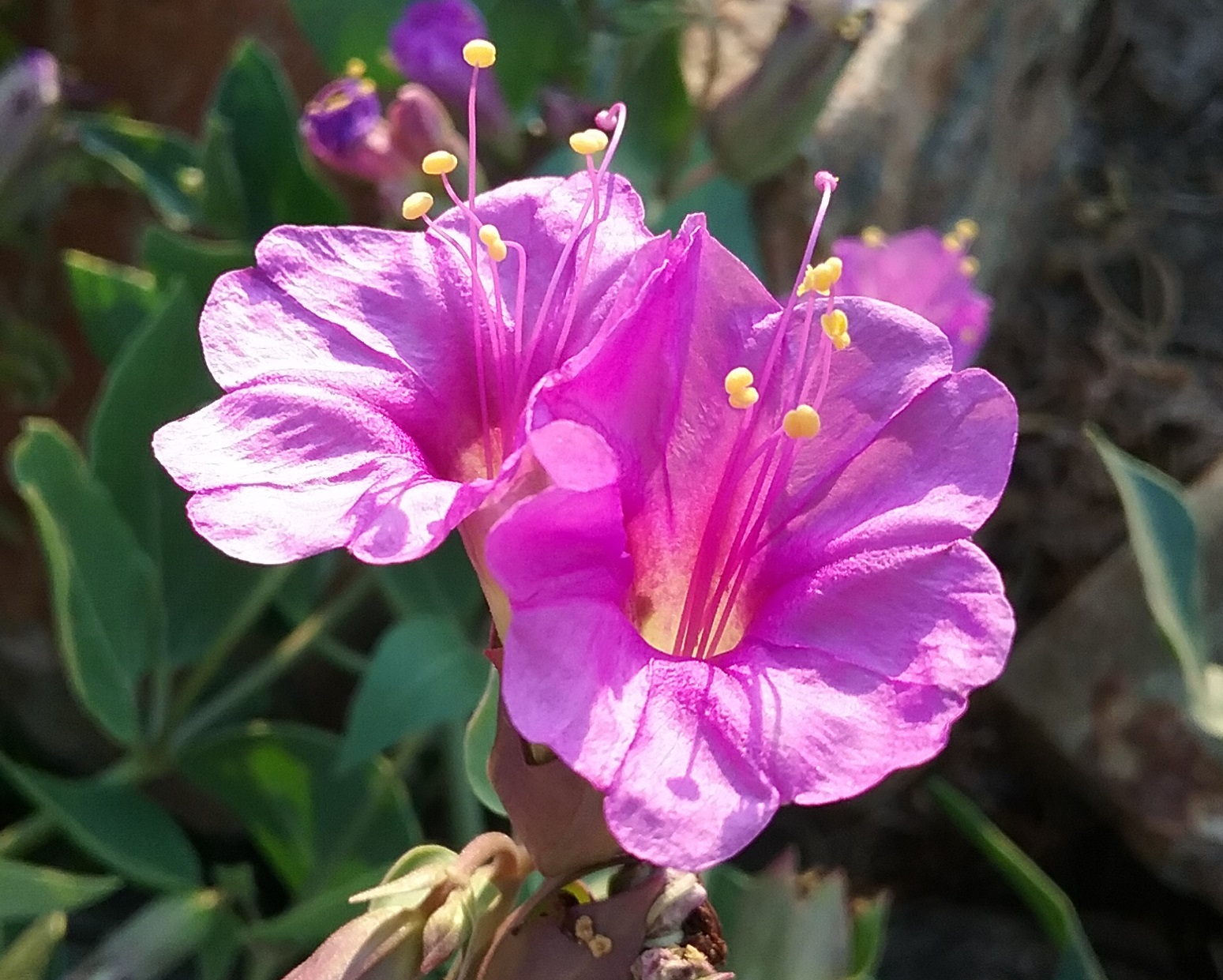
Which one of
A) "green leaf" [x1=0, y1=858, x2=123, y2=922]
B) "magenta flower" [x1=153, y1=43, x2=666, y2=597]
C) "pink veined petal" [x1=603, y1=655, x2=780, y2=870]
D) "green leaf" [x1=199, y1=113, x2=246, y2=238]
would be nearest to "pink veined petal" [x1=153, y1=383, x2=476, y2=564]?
"magenta flower" [x1=153, y1=43, x2=666, y2=597]

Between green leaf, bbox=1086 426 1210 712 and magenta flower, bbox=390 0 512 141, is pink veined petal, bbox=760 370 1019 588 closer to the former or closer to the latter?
green leaf, bbox=1086 426 1210 712

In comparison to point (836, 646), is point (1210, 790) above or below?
below

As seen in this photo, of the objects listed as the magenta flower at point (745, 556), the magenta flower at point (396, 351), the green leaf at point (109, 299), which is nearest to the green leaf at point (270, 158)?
the green leaf at point (109, 299)

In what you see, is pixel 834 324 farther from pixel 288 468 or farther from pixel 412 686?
pixel 412 686

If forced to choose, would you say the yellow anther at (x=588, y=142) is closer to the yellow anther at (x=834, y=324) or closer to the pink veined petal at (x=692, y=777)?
the yellow anther at (x=834, y=324)

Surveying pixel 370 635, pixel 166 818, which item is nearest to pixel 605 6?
pixel 370 635

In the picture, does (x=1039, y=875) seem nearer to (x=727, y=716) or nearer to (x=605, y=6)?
(x=727, y=716)
